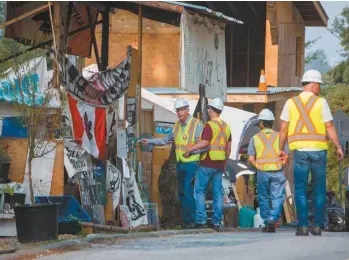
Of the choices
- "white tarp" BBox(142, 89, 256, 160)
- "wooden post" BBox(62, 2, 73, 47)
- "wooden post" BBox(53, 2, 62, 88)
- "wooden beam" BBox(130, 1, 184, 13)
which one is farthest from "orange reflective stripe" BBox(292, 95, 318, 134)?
"white tarp" BBox(142, 89, 256, 160)

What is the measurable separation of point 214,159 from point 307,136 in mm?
3249

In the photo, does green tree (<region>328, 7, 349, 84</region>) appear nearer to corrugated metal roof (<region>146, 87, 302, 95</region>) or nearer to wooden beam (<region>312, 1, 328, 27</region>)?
wooden beam (<region>312, 1, 328, 27</region>)

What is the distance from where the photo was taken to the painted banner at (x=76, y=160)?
635 inches

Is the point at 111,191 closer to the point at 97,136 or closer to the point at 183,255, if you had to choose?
the point at 97,136

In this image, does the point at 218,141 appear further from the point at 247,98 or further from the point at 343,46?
the point at 343,46

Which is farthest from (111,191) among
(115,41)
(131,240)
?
(115,41)

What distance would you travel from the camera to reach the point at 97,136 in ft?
55.6

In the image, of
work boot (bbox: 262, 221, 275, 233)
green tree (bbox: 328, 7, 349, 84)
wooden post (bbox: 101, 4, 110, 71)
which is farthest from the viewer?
green tree (bbox: 328, 7, 349, 84)

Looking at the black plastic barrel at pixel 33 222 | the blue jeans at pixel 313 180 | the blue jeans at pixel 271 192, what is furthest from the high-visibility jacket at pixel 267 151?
the black plastic barrel at pixel 33 222

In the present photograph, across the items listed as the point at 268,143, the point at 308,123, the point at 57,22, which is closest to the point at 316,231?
the point at 308,123

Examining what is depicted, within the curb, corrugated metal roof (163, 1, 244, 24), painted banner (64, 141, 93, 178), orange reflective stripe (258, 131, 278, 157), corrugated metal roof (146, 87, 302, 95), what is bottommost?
the curb

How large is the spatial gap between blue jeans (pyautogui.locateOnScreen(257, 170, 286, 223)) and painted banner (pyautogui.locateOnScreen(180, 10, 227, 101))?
117 inches

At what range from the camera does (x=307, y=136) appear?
14234mm

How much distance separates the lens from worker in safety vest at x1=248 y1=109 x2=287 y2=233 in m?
17.8
